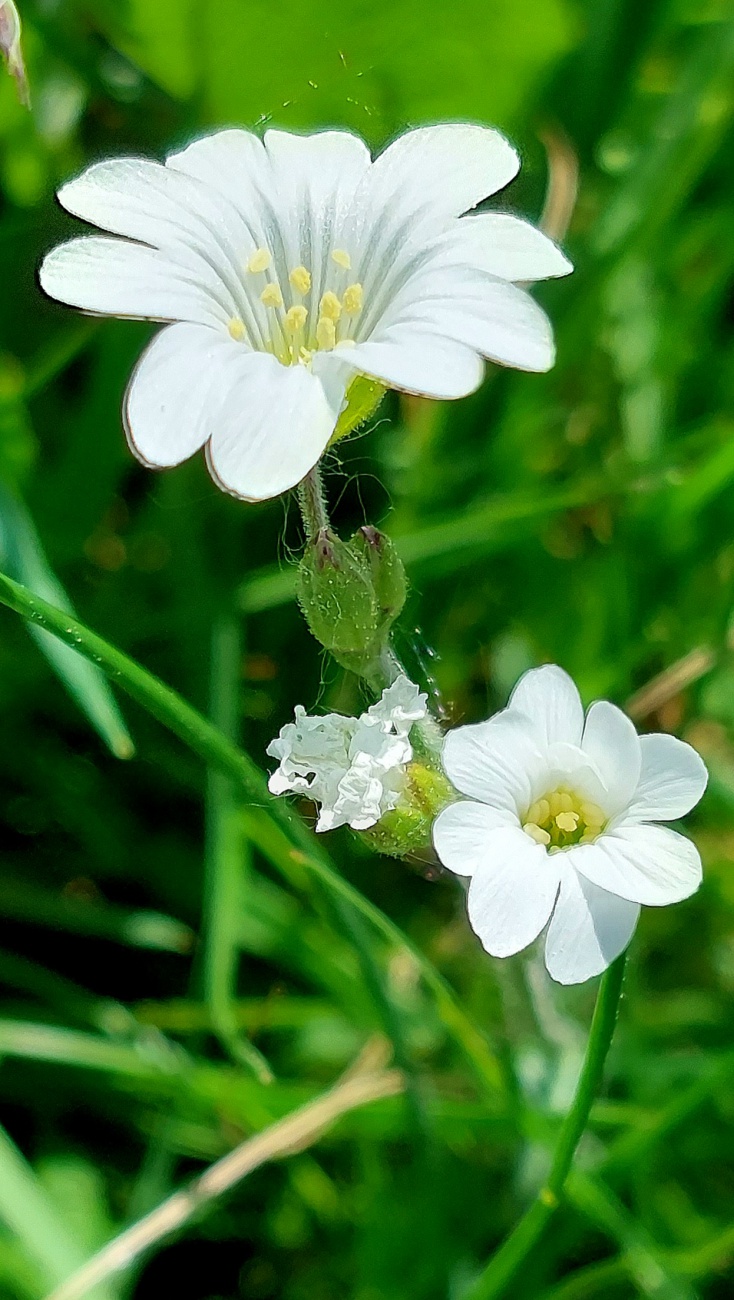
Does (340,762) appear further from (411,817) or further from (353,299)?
(353,299)

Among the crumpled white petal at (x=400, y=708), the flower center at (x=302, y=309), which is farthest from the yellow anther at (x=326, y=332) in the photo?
the crumpled white petal at (x=400, y=708)

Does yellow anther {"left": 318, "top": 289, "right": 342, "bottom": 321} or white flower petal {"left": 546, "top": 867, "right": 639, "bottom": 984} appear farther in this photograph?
yellow anther {"left": 318, "top": 289, "right": 342, "bottom": 321}

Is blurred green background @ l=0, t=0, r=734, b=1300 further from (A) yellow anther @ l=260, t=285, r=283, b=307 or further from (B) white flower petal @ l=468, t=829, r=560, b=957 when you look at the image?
(B) white flower petal @ l=468, t=829, r=560, b=957

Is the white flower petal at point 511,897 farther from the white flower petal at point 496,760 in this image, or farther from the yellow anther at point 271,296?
the yellow anther at point 271,296

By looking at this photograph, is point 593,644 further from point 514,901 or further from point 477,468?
point 514,901

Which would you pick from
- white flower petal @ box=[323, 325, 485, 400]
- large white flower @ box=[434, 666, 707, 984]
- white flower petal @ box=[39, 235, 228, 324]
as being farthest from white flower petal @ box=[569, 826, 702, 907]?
white flower petal @ box=[39, 235, 228, 324]
